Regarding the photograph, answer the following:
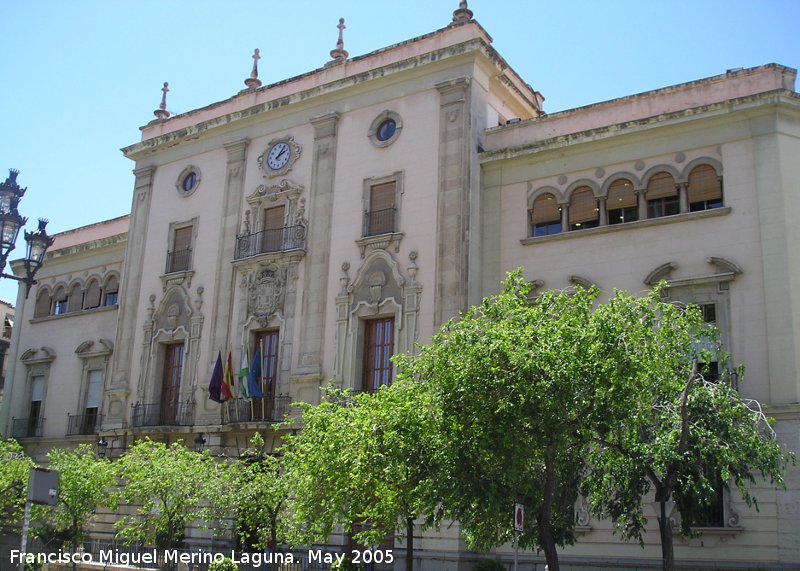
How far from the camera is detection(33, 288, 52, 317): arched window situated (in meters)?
37.7

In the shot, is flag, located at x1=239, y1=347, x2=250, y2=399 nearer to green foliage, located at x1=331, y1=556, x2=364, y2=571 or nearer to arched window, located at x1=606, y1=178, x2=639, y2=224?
green foliage, located at x1=331, y1=556, x2=364, y2=571

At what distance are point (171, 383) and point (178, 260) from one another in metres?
4.16

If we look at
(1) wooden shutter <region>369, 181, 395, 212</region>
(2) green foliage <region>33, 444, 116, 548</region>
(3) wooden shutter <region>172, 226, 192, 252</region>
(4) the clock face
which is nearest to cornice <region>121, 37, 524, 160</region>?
(4) the clock face

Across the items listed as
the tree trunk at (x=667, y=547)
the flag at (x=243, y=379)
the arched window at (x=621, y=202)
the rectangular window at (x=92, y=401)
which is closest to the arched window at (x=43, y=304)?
the rectangular window at (x=92, y=401)

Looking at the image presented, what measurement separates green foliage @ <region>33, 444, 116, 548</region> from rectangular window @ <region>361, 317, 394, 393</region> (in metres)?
7.30

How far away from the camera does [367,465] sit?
17906mm

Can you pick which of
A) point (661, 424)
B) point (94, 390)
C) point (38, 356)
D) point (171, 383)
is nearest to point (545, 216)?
point (661, 424)

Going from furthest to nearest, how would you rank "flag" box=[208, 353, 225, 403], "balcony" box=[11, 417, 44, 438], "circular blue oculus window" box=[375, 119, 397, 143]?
1. "balcony" box=[11, 417, 44, 438]
2. "circular blue oculus window" box=[375, 119, 397, 143]
3. "flag" box=[208, 353, 225, 403]

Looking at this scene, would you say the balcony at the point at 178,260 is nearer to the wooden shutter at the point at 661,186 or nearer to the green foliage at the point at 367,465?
the green foliage at the point at 367,465

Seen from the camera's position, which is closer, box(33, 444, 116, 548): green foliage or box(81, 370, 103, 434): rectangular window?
box(33, 444, 116, 548): green foliage

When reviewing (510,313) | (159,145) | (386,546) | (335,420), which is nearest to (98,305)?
(159,145)

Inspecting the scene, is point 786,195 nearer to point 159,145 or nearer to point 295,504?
point 295,504

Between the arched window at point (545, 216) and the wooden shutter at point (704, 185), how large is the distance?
3553 mm

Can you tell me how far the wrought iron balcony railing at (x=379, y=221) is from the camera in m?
27.0
